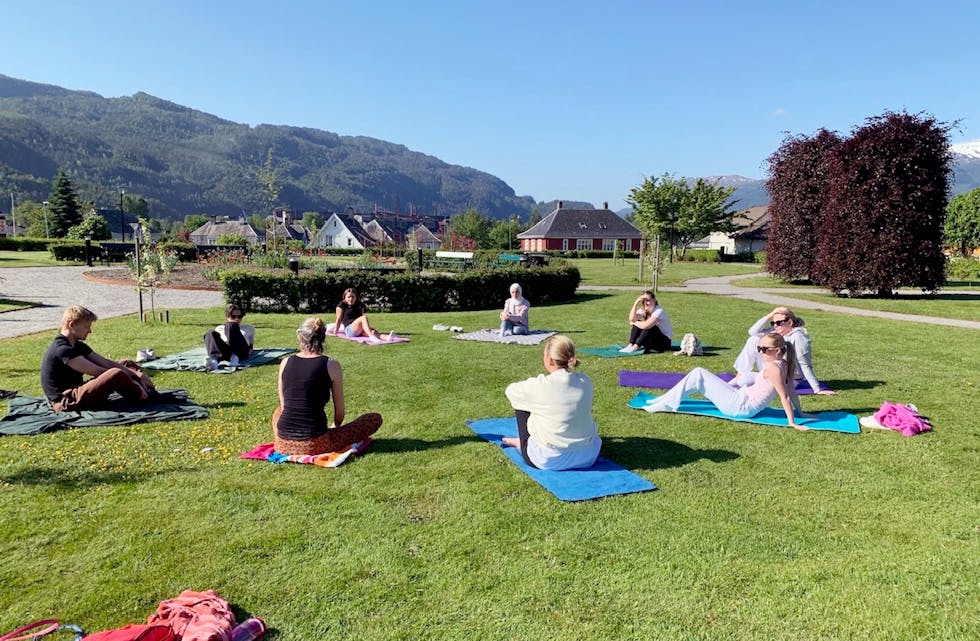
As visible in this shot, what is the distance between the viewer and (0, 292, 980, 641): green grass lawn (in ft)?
10.7

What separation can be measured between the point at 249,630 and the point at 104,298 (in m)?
19.9

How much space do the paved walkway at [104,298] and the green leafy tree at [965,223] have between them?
2174 inches

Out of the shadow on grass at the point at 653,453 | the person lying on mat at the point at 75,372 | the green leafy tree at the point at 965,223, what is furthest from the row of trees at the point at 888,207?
the green leafy tree at the point at 965,223

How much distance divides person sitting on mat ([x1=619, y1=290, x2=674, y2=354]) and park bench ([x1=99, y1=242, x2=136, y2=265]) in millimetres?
36649

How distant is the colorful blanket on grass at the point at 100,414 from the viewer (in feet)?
20.2

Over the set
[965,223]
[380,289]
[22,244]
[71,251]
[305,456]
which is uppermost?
[965,223]

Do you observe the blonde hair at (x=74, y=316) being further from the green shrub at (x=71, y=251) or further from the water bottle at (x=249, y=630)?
the green shrub at (x=71, y=251)

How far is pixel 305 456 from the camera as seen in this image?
535 centimetres

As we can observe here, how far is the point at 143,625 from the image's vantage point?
9.97ft

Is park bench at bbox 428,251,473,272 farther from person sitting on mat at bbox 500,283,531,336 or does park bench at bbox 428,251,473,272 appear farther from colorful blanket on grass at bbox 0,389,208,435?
colorful blanket on grass at bbox 0,389,208,435

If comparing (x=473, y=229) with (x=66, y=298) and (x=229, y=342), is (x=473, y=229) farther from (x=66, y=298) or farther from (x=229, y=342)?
(x=229, y=342)

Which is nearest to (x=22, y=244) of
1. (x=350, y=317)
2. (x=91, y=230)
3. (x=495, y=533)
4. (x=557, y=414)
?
(x=91, y=230)

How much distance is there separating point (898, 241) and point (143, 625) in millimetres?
23746

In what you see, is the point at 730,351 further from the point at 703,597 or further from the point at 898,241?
the point at 898,241
